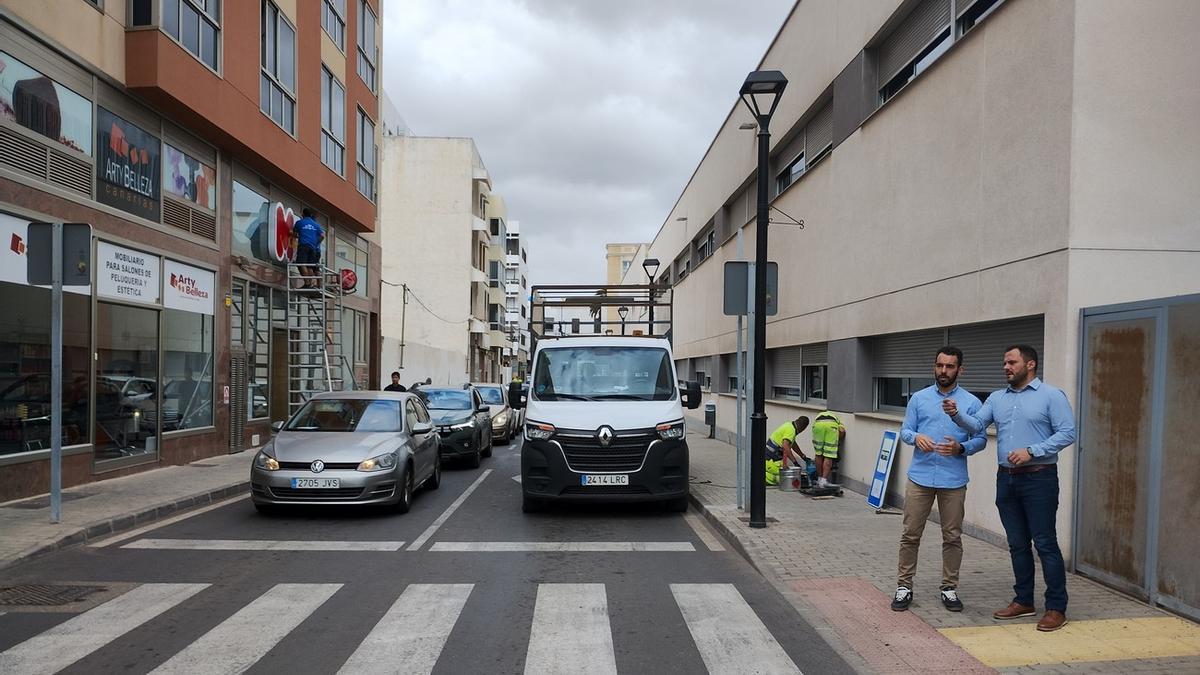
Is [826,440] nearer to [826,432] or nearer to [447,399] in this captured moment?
[826,432]

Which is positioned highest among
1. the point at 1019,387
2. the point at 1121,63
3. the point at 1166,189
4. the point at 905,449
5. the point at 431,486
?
the point at 1121,63

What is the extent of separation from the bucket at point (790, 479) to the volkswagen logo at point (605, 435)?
3430mm

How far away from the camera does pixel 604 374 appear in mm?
10961

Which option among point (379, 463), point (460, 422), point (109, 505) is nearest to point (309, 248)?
point (460, 422)

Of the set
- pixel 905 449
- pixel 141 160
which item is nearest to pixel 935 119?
pixel 905 449

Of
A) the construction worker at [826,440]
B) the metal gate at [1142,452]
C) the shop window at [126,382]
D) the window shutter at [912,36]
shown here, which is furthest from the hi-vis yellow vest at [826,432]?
the shop window at [126,382]

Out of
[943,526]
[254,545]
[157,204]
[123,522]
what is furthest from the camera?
[157,204]

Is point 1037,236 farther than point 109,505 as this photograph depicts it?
No

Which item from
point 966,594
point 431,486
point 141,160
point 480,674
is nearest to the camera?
point 480,674

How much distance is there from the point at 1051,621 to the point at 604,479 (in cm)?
530

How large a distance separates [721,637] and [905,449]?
5.77m

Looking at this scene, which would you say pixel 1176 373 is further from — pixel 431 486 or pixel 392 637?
pixel 431 486

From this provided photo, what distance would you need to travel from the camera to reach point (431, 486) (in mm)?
12336

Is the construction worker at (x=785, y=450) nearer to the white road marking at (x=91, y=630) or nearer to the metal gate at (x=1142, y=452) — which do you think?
the metal gate at (x=1142, y=452)
